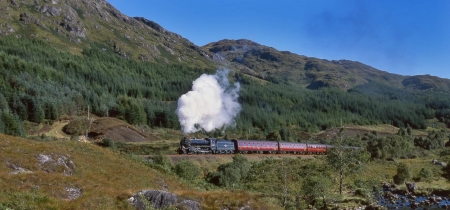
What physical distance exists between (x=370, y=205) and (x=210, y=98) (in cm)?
4493

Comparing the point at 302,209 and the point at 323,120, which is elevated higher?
the point at 323,120

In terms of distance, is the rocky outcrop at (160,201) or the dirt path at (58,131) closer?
the rocky outcrop at (160,201)

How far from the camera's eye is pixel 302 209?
126 ft

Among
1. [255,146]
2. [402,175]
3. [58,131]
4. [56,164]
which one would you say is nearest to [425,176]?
[402,175]

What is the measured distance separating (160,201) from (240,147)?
52.0m

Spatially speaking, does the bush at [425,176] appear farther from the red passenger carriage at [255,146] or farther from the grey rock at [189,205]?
the grey rock at [189,205]

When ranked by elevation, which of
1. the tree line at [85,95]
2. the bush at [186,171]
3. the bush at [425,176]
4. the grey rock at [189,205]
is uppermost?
the tree line at [85,95]

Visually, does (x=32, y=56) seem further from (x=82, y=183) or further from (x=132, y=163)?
(x=82, y=183)

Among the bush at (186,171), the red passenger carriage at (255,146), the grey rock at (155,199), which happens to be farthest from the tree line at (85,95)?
the grey rock at (155,199)

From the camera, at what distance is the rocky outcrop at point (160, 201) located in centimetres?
1902

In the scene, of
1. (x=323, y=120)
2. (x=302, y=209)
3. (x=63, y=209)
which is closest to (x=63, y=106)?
(x=302, y=209)

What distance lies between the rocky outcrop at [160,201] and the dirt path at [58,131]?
224 feet

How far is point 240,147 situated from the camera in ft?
232

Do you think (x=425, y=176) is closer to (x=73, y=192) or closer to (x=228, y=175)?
(x=228, y=175)
